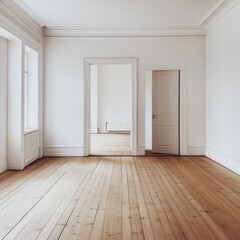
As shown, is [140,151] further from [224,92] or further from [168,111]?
[224,92]

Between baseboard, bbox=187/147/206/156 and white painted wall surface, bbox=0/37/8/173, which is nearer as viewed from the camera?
white painted wall surface, bbox=0/37/8/173

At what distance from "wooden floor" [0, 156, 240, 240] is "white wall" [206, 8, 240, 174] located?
52cm

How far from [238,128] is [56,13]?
4434 millimetres

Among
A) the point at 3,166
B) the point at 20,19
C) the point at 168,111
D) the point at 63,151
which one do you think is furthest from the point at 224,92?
the point at 3,166

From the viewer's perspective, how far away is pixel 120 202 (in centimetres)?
351

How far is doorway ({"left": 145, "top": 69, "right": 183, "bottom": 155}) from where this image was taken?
7.12m

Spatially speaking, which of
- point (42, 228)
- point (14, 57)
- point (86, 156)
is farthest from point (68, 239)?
point (86, 156)

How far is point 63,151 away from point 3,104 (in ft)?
7.38

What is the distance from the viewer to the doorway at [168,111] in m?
7.12

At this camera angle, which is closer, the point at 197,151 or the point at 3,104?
the point at 3,104

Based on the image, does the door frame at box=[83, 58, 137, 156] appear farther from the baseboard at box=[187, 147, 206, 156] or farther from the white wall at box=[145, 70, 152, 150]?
the baseboard at box=[187, 147, 206, 156]

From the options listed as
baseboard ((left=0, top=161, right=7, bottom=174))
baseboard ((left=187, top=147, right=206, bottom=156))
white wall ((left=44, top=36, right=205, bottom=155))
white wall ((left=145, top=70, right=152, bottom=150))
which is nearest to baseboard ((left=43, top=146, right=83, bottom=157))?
white wall ((left=44, top=36, right=205, bottom=155))

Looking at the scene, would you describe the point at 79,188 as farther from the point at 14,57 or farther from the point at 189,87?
the point at 189,87

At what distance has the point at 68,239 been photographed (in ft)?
8.15
